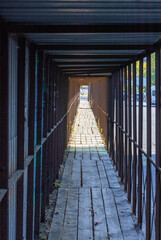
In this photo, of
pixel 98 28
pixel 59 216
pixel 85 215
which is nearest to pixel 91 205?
pixel 85 215

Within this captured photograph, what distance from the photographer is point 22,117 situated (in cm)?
397

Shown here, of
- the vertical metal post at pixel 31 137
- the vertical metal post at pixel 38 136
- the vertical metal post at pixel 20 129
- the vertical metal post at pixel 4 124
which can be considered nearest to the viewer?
the vertical metal post at pixel 4 124

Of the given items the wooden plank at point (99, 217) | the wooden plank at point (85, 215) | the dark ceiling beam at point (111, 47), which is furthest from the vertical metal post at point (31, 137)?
the wooden plank at point (99, 217)

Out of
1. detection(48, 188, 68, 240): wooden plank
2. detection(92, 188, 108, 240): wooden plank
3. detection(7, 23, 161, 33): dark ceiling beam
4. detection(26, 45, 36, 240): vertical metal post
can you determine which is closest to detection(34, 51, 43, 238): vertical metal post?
detection(48, 188, 68, 240): wooden plank

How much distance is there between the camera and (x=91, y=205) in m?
7.52

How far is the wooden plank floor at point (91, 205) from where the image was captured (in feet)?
19.7

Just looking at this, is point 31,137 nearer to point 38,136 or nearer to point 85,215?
point 38,136

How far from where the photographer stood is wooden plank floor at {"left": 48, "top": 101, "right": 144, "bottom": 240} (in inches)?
237

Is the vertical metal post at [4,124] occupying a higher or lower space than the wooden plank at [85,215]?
higher

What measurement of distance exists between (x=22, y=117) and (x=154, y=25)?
1.62m

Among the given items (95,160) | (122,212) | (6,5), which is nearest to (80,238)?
(122,212)

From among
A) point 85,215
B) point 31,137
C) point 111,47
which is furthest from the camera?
point 85,215

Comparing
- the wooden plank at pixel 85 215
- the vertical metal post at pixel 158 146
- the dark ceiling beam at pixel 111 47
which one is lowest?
the wooden plank at pixel 85 215

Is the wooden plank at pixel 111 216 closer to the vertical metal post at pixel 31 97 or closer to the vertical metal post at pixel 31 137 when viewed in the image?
the vertical metal post at pixel 31 137
